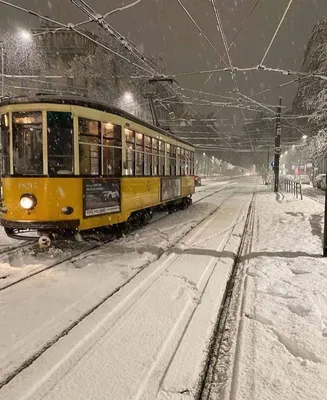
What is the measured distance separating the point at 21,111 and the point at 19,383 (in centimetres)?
548

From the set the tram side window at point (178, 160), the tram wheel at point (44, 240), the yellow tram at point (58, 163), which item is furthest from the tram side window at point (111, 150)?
the tram side window at point (178, 160)

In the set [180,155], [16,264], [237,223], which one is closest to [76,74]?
[180,155]

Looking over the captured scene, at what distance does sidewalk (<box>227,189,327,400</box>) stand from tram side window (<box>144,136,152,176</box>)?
14.7 feet

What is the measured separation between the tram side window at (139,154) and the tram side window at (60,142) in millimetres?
2808

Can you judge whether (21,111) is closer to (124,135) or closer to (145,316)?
(124,135)

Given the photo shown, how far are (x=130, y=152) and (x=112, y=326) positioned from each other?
6013 millimetres

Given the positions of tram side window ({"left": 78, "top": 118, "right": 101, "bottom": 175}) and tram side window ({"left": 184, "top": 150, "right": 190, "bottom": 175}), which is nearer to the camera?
tram side window ({"left": 78, "top": 118, "right": 101, "bottom": 175})

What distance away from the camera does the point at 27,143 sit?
23.7ft

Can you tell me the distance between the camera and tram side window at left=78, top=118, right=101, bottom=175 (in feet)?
24.6

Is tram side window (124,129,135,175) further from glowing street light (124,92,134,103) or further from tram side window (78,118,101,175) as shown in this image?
glowing street light (124,92,134,103)

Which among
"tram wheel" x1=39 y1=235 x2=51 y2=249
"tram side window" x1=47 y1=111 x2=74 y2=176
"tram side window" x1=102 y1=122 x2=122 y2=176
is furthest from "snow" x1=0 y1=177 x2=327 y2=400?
"tram side window" x1=102 y1=122 x2=122 y2=176

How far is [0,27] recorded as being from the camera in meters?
39.6

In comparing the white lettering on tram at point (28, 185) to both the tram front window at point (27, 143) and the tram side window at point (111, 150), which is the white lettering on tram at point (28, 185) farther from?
the tram side window at point (111, 150)

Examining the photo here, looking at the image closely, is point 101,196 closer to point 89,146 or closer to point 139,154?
point 89,146
